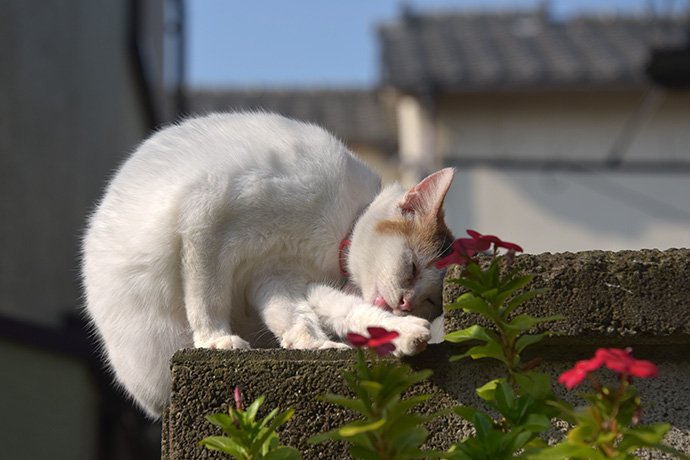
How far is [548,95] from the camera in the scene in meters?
9.05

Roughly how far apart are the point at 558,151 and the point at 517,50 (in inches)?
85.7

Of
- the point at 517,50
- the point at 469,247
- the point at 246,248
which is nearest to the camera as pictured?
the point at 469,247

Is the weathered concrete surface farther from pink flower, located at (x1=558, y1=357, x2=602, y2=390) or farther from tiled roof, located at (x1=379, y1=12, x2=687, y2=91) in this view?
tiled roof, located at (x1=379, y1=12, x2=687, y2=91)

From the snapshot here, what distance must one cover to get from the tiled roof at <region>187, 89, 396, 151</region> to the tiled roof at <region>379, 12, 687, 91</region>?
4.87ft

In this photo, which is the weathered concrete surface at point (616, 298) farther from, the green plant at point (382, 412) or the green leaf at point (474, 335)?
the green plant at point (382, 412)

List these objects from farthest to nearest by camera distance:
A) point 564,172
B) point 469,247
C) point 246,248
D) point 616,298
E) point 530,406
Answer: point 564,172
point 246,248
point 616,298
point 469,247
point 530,406

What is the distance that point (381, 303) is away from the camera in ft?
6.91

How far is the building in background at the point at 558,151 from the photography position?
8.65 metres

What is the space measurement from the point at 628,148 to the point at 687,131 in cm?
67

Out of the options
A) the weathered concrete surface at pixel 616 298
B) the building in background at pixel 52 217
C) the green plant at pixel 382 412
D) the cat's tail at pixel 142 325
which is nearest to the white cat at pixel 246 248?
the cat's tail at pixel 142 325

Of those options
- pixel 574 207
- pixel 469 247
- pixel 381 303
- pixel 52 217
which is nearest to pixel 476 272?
pixel 469 247

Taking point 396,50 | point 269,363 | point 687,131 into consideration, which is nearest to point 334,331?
point 269,363

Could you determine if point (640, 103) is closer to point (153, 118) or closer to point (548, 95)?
point (548, 95)

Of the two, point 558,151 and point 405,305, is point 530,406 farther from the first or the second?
point 558,151
